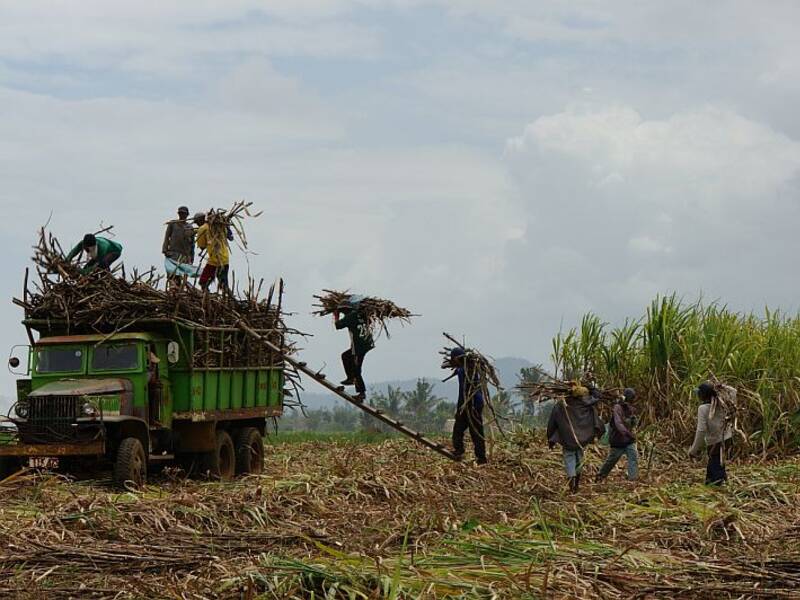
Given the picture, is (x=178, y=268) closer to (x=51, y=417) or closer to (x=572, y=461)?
(x=51, y=417)

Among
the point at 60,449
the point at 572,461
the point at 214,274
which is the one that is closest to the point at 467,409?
the point at 572,461

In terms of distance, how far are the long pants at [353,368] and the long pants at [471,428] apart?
154 centimetres

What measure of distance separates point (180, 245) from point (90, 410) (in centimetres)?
423

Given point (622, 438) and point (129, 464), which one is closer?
point (129, 464)

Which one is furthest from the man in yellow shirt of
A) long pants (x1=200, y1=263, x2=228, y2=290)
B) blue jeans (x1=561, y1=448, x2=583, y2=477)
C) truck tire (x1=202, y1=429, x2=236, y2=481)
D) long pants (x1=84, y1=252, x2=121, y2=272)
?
blue jeans (x1=561, y1=448, x2=583, y2=477)

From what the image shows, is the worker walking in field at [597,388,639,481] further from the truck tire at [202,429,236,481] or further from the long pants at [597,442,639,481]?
the truck tire at [202,429,236,481]

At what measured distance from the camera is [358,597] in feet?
28.7

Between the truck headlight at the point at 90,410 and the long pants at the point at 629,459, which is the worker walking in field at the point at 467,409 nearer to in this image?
the long pants at the point at 629,459

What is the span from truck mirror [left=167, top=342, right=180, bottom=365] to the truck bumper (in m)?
1.88

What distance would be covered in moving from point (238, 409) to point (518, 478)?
14.9 feet

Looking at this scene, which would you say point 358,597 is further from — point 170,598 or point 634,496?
point 634,496

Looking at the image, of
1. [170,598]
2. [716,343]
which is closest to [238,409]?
[716,343]

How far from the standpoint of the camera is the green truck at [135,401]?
A: 56.3 feet

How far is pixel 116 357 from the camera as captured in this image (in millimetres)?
18219
